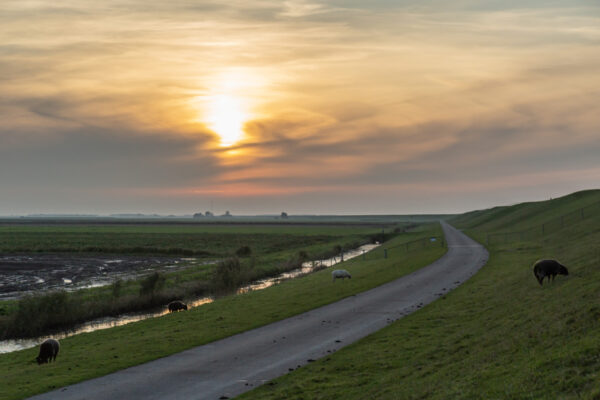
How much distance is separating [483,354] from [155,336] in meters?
17.3

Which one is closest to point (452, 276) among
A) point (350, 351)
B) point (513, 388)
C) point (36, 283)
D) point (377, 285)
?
point (377, 285)

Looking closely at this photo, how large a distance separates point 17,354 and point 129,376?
1040 cm

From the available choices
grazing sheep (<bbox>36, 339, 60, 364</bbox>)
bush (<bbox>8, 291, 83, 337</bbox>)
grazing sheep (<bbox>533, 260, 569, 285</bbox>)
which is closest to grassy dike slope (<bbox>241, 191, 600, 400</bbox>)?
Result: grazing sheep (<bbox>533, 260, 569, 285</bbox>)

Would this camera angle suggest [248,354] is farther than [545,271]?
No

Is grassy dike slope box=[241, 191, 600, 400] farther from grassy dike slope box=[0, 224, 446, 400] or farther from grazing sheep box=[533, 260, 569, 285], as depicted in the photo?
grassy dike slope box=[0, 224, 446, 400]

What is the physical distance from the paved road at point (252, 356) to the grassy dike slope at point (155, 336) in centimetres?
106

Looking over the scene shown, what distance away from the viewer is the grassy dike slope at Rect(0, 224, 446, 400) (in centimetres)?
1973

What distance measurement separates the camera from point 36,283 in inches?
2200

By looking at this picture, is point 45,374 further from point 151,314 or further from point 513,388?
point 151,314

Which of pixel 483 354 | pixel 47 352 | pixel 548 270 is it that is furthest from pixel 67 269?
pixel 483 354

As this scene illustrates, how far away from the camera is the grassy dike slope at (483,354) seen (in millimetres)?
11984

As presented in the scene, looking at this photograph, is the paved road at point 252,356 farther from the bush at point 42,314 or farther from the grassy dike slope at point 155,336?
the bush at point 42,314

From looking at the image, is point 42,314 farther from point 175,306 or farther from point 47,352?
point 47,352

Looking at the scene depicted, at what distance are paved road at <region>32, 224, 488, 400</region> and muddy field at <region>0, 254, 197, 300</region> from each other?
110 ft
